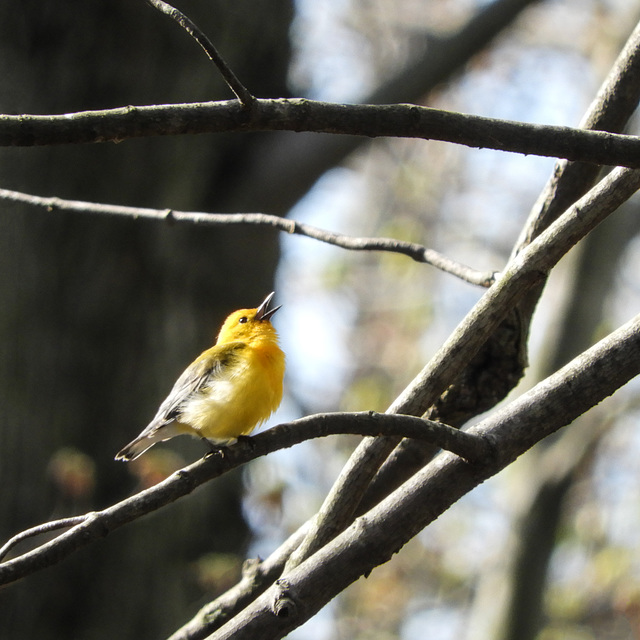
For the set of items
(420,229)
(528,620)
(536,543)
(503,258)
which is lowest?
(528,620)

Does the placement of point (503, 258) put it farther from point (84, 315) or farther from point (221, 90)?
point (84, 315)

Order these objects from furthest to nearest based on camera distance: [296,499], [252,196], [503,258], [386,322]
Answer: [386,322], [503,258], [296,499], [252,196]

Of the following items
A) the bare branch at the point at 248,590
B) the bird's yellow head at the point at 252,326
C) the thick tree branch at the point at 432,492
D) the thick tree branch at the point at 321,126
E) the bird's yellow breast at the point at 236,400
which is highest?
the bird's yellow head at the point at 252,326

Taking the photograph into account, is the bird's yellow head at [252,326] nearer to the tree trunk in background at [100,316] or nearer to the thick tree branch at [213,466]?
the tree trunk in background at [100,316]

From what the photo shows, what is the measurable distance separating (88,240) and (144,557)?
2213 millimetres

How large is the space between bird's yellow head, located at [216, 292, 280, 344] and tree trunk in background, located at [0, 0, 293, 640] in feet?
3.97

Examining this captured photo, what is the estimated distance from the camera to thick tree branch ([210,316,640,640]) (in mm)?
2213

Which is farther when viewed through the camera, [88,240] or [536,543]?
[536,543]

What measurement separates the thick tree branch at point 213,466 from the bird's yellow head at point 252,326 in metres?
2.05

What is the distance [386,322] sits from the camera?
659 inches

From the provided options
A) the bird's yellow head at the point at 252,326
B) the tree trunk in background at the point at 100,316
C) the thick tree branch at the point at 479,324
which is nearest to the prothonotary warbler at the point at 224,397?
the bird's yellow head at the point at 252,326

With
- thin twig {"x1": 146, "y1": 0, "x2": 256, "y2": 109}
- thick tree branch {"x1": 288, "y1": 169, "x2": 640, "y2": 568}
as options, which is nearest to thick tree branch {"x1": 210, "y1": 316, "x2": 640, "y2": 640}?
thick tree branch {"x1": 288, "y1": 169, "x2": 640, "y2": 568}

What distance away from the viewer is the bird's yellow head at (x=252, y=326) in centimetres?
438

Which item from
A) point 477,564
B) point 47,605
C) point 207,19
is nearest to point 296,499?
point 477,564
